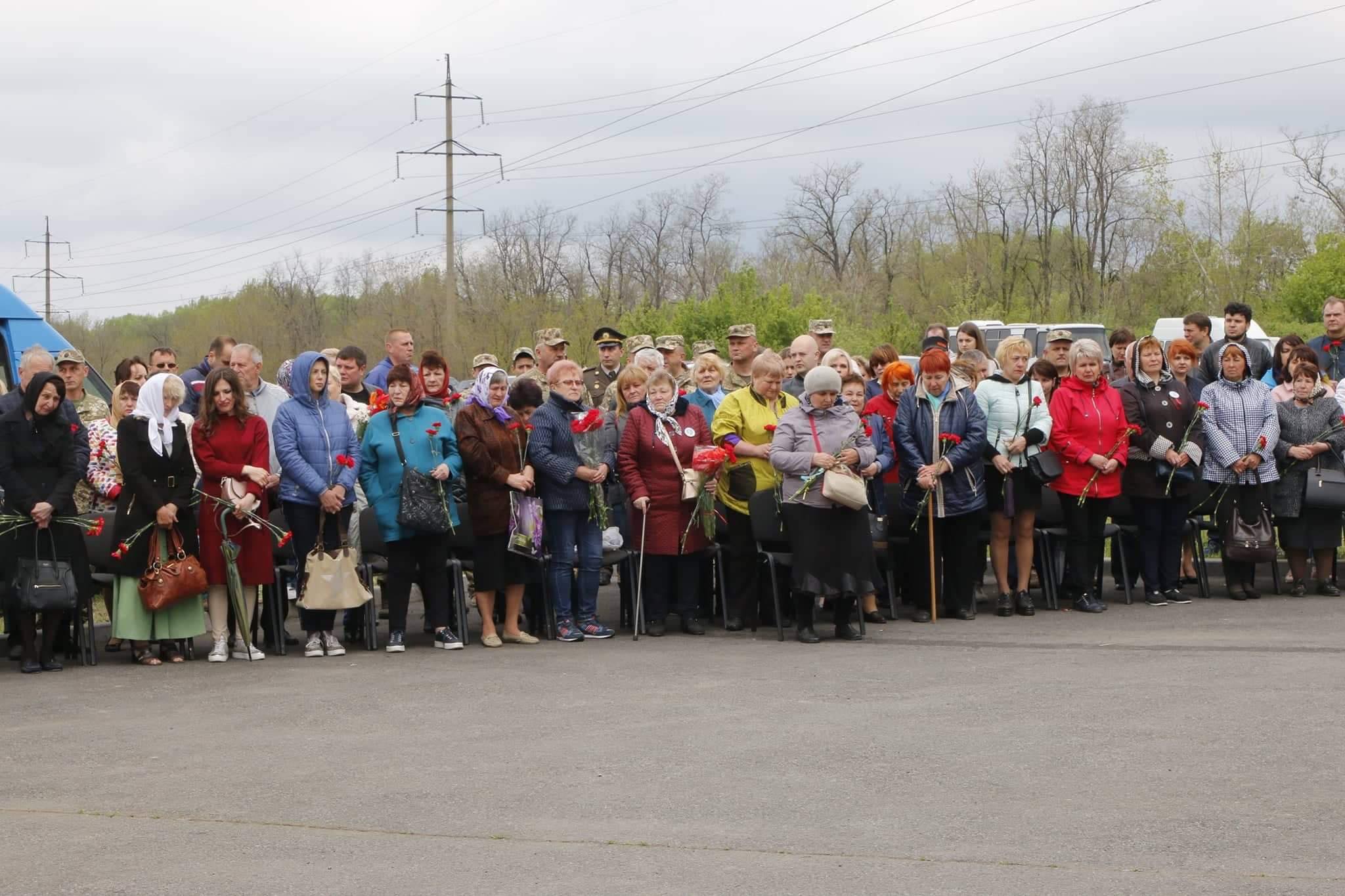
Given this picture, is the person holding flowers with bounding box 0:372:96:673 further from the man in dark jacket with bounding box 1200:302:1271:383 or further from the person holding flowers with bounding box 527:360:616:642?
the man in dark jacket with bounding box 1200:302:1271:383

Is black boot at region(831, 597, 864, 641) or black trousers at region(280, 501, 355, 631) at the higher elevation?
black trousers at region(280, 501, 355, 631)

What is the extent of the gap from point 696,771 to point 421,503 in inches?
174

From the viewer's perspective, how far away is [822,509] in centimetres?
1138

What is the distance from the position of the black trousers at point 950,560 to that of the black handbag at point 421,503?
387 cm

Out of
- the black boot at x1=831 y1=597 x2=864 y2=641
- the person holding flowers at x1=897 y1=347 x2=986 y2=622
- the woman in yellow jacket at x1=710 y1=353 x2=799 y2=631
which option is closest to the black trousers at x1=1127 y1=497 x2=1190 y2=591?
the person holding flowers at x1=897 y1=347 x2=986 y2=622

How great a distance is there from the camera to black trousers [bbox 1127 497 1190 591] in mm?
13156

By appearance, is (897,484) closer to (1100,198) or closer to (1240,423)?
(1240,423)

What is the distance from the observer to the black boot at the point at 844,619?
11547 mm

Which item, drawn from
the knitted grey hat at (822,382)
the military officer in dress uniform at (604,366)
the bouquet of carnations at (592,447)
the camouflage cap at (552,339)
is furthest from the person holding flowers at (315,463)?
the military officer in dress uniform at (604,366)

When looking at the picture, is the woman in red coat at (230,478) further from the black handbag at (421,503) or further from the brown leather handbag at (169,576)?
the black handbag at (421,503)

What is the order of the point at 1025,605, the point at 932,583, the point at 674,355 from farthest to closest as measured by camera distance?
the point at 674,355, the point at 1025,605, the point at 932,583

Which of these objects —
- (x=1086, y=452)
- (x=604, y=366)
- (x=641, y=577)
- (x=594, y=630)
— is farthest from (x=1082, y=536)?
(x=604, y=366)

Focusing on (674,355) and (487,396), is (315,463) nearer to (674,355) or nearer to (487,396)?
(487,396)

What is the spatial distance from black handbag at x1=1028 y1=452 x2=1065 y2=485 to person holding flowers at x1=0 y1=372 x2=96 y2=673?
705 centimetres
